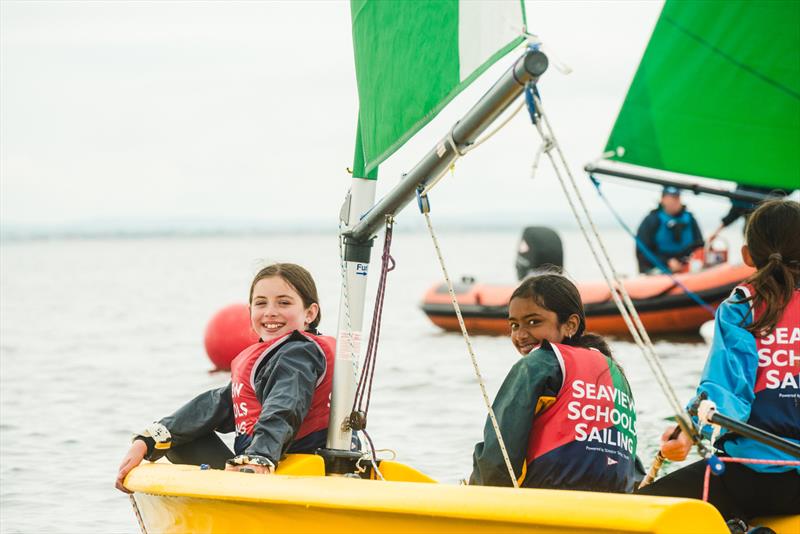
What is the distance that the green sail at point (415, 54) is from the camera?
310 cm

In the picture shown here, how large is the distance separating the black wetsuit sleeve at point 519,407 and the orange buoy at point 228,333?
7.85 m

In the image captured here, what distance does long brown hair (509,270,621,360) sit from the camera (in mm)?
3619

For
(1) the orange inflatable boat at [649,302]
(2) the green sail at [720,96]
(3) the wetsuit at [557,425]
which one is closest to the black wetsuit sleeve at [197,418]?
(3) the wetsuit at [557,425]

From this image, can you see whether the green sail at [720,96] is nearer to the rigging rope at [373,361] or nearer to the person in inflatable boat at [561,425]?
the rigging rope at [373,361]

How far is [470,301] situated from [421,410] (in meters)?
4.84

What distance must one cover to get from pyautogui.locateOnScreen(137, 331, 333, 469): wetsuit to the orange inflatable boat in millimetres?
8156

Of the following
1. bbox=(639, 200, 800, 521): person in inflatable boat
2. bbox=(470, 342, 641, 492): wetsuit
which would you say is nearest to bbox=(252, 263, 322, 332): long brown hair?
bbox=(470, 342, 641, 492): wetsuit

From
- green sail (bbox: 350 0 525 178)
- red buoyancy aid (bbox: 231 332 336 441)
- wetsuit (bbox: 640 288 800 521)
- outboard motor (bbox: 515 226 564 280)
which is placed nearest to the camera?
green sail (bbox: 350 0 525 178)

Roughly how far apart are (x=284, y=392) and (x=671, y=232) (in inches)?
373

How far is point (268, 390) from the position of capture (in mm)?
3854

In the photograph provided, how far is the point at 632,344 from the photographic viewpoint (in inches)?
528

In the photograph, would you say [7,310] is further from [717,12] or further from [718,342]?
[718,342]

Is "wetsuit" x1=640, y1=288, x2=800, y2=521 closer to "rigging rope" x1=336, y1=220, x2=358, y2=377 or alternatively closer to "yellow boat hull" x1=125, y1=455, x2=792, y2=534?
"yellow boat hull" x1=125, y1=455, x2=792, y2=534

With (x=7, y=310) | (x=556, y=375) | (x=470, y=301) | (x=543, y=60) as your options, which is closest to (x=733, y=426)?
(x=556, y=375)
